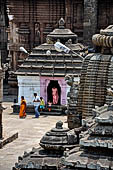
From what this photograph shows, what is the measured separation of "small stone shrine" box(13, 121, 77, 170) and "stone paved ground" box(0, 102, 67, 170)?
15.1ft

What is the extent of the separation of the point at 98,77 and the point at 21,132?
945 centimetres

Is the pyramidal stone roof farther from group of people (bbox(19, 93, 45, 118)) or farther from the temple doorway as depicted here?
group of people (bbox(19, 93, 45, 118))

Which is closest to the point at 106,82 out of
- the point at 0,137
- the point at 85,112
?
the point at 85,112

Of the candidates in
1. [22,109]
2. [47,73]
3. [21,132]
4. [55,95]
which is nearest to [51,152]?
[21,132]

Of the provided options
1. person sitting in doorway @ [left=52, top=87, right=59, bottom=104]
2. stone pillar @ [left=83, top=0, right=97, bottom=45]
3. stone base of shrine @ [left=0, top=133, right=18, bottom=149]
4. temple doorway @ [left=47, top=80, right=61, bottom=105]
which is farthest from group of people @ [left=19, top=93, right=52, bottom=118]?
stone pillar @ [left=83, top=0, right=97, bottom=45]

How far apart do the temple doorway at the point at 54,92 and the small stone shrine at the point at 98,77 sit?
46.1ft

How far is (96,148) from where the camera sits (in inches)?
463

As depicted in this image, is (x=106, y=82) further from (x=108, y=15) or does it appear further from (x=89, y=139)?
(x=108, y=15)

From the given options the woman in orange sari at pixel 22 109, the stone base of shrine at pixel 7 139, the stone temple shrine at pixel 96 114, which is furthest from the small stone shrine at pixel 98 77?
the woman in orange sari at pixel 22 109

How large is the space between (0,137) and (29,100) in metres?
8.74

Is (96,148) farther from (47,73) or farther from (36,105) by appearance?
(47,73)

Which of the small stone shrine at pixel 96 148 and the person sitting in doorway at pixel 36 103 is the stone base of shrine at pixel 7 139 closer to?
the person sitting in doorway at pixel 36 103

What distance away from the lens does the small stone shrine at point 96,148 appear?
11.6 m

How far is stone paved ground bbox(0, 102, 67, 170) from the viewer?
20.8 metres
